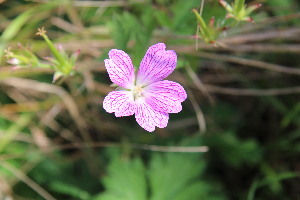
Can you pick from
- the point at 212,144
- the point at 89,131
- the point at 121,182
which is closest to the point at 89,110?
the point at 89,131

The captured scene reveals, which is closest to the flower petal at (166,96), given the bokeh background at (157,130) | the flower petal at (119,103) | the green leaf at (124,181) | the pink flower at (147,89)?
the pink flower at (147,89)

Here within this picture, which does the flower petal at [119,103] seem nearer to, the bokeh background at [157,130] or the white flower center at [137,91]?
the white flower center at [137,91]

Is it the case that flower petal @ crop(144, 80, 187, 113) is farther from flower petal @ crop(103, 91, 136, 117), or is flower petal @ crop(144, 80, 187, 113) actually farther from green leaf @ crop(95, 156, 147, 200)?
green leaf @ crop(95, 156, 147, 200)

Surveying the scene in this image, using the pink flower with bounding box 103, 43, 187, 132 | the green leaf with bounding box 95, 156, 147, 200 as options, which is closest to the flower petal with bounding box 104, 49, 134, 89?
the pink flower with bounding box 103, 43, 187, 132

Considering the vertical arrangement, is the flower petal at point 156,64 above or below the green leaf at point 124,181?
above

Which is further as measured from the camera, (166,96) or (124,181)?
(124,181)

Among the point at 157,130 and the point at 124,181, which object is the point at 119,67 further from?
the point at 157,130

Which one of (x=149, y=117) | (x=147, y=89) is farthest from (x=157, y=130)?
(x=149, y=117)
